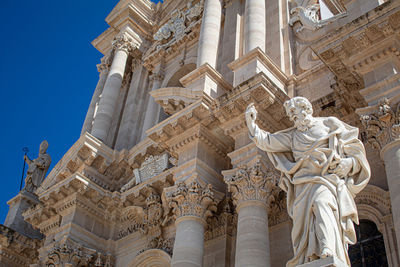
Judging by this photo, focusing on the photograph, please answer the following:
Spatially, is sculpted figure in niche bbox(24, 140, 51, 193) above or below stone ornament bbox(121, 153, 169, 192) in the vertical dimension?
above

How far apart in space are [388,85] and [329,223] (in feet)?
14.3

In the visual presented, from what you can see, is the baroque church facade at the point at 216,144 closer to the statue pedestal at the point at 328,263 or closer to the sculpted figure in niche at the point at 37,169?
the sculpted figure in niche at the point at 37,169

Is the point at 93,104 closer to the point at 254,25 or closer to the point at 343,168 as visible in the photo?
the point at 254,25

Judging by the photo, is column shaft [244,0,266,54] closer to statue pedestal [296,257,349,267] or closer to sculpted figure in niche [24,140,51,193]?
statue pedestal [296,257,349,267]

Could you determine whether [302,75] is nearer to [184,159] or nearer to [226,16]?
[184,159]

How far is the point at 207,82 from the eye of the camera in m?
13.6

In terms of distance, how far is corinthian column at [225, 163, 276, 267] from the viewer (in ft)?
32.0

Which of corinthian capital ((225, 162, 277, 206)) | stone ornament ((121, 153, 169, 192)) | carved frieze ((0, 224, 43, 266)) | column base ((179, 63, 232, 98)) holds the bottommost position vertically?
corinthian capital ((225, 162, 277, 206))

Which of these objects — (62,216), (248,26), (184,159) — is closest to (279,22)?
(248,26)

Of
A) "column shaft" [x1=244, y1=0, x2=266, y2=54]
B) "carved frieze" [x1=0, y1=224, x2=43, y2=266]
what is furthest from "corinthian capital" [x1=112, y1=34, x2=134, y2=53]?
"carved frieze" [x1=0, y1=224, x2=43, y2=266]

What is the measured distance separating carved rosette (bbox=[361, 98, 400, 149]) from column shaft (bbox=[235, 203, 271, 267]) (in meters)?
2.68

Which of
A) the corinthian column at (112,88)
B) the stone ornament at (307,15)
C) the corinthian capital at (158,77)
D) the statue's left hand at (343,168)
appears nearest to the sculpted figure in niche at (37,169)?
the corinthian column at (112,88)

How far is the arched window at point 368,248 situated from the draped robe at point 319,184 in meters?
3.86

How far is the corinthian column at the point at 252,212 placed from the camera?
9750mm
